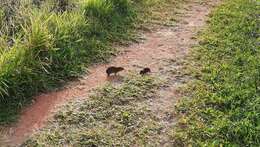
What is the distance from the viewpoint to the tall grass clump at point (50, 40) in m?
4.96

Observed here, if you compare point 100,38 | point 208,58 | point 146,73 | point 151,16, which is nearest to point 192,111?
point 146,73

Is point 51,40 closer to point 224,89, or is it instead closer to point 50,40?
point 50,40

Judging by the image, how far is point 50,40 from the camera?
18.5 feet

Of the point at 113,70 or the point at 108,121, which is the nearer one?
the point at 108,121

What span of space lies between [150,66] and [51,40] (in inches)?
49.9

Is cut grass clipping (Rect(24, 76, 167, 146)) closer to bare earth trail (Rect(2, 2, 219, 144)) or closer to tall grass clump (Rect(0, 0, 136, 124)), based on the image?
bare earth trail (Rect(2, 2, 219, 144))

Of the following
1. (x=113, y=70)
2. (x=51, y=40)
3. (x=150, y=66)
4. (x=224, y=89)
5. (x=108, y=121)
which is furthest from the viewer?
(x=150, y=66)

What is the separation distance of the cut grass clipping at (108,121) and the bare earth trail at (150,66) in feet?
0.43

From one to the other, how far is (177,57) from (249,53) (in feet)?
3.06

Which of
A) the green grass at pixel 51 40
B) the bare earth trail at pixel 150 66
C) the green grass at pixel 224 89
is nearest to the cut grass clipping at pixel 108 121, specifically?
the bare earth trail at pixel 150 66

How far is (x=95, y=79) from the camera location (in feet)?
18.3

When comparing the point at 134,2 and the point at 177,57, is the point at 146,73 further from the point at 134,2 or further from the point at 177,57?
the point at 134,2

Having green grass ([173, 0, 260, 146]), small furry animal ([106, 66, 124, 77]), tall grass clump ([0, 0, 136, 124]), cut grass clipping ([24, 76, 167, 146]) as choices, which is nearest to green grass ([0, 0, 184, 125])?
tall grass clump ([0, 0, 136, 124])

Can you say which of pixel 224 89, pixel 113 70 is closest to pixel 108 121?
pixel 113 70
